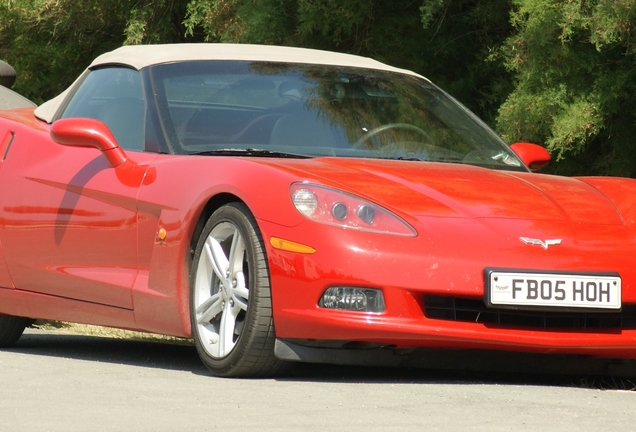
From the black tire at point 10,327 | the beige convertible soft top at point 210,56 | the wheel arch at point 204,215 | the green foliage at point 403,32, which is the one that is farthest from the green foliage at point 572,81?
the wheel arch at point 204,215

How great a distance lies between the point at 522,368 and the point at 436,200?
76 centimetres

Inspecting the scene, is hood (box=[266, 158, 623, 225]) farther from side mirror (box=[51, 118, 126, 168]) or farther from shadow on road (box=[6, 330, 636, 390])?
side mirror (box=[51, 118, 126, 168])

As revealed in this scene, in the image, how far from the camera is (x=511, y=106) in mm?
10664

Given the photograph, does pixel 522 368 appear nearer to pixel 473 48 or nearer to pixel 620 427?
pixel 620 427

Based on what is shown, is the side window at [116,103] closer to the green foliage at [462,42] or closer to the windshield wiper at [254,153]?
the windshield wiper at [254,153]

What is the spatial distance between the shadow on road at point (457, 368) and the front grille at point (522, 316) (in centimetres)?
23

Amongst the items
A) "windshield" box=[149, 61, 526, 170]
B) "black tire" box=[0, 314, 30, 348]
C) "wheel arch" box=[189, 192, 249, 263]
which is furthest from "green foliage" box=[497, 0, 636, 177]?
"wheel arch" box=[189, 192, 249, 263]

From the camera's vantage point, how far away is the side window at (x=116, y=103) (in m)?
6.26

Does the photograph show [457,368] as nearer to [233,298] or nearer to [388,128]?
[233,298]

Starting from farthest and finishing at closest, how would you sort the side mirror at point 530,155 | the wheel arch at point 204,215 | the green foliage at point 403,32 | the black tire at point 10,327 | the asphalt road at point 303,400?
1. the green foliage at point 403,32
2. the black tire at point 10,327
3. the side mirror at point 530,155
4. the wheel arch at point 204,215
5. the asphalt road at point 303,400

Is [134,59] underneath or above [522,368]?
above

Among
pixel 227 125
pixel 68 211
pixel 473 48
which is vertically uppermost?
pixel 227 125

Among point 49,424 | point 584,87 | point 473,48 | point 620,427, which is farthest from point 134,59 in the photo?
point 473,48

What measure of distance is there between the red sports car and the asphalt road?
189mm
